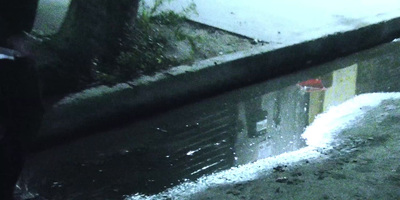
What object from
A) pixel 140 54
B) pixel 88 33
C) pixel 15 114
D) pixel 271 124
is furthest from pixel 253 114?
pixel 15 114

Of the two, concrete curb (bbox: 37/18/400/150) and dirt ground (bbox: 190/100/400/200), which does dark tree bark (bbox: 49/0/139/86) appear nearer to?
concrete curb (bbox: 37/18/400/150)

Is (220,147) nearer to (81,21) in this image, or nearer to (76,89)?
(76,89)

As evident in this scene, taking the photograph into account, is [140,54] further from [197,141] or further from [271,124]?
[271,124]

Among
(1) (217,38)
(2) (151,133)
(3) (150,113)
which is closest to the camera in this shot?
(2) (151,133)

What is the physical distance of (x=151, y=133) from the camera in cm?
486

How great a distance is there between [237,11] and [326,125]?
128 inches

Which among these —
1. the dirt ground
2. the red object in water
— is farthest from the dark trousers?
the red object in water

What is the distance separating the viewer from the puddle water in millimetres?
4074

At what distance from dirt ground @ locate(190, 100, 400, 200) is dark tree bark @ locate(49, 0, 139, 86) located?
71.4 inches

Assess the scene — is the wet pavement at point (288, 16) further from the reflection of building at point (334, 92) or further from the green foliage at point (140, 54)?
the green foliage at point (140, 54)

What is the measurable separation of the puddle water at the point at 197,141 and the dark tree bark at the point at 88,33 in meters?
0.69

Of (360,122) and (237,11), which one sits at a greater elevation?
(237,11)

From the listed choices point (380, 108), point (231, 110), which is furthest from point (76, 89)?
point (380, 108)

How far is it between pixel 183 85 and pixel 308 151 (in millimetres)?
1437
